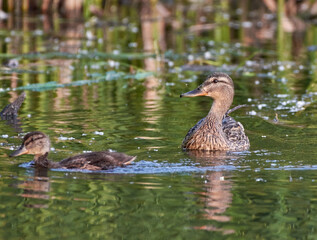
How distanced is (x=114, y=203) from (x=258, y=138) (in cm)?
383

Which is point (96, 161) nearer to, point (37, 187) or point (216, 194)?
point (37, 187)

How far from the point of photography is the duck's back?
837 cm

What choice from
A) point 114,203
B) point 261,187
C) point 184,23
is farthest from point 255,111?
point 184,23

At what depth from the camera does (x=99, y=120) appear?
11289 millimetres

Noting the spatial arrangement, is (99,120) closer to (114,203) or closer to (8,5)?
(114,203)

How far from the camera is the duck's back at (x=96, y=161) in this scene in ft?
27.5

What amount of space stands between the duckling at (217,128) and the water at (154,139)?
0.75ft

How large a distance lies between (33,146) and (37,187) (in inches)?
41.2

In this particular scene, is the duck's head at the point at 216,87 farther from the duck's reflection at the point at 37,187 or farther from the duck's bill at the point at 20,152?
A: the duck's reflection at the point at 37,187

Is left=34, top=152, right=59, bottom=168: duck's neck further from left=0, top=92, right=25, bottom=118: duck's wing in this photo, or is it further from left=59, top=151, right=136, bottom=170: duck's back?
Answer: left=0, top=92, right=25, bottom=118: duck's wing

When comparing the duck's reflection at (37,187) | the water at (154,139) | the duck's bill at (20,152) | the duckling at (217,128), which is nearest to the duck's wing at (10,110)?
the water at (154,139)

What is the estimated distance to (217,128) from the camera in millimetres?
10211

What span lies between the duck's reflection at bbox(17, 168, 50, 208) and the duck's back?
1.01ft

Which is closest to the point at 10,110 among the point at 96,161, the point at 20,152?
the point at 20,152
